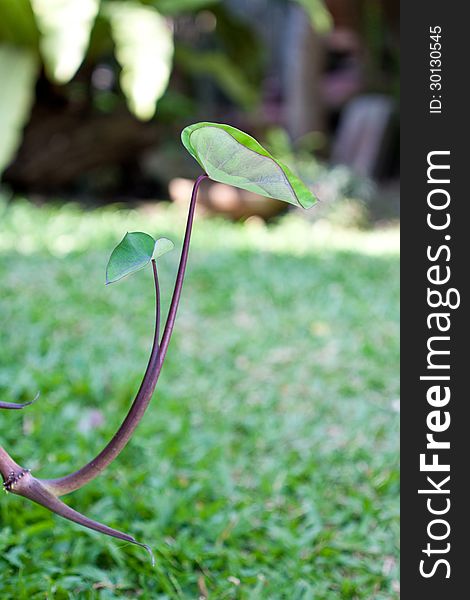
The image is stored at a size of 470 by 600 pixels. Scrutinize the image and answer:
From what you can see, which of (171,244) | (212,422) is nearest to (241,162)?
(171,244)

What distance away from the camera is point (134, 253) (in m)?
0.73

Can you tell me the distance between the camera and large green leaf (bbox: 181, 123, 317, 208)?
663 millimetres

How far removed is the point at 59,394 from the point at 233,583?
83 cm

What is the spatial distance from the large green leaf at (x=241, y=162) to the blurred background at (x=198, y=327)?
2.23 feet

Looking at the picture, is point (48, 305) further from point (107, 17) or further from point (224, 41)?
point (224, 41)

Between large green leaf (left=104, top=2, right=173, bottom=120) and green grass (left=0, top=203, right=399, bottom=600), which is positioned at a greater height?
large green leaf (left=104, top=2, right=173, bottom=120)

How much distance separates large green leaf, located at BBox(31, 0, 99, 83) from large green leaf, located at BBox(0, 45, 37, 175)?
46cm

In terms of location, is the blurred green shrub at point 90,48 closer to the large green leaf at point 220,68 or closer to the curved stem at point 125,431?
the large green leaf at point 220,68

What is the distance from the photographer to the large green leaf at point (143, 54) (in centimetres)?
356

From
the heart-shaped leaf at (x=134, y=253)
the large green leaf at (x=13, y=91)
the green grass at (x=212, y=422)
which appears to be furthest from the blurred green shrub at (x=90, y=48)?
the heart-shaped leaf at (x=134, y=253)

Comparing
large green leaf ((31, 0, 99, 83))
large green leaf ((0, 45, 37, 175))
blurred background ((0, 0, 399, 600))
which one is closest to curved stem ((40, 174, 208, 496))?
blurred background ((0, 0, 399, 600))

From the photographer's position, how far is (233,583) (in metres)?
1.16

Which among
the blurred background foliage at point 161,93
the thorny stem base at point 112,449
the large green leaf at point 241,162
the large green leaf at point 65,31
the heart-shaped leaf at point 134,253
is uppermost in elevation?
the blurred background foliage at point 161,93

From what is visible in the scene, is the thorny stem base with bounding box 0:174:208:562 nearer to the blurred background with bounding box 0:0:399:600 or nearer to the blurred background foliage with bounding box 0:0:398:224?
the blurred background with bounding box 0:0:399:600
